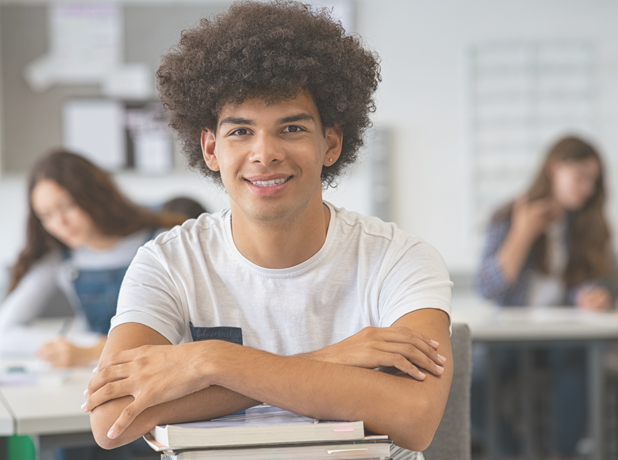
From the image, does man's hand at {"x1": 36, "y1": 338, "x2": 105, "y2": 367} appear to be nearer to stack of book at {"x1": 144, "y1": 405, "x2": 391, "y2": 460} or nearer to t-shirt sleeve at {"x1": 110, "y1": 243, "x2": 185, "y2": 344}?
t-shirt sleeve at {"x1": 110, "y1": 243, "x2": 185, "y2": 344}

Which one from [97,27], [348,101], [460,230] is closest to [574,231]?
[460,230]

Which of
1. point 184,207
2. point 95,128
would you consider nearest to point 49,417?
point 184,207

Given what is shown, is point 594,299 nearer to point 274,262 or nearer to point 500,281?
point 500,281

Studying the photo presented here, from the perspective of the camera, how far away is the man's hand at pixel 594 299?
2.96 m

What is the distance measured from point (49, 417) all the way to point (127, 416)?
21.3 inches

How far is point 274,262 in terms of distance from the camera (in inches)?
51.1

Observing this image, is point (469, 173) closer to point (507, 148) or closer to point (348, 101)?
point (507, 148)

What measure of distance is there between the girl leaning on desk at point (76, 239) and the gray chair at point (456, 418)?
131 centimetres

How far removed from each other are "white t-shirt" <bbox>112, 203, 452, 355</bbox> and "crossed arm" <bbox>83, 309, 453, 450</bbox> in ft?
0.53

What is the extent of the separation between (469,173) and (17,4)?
2.84 m

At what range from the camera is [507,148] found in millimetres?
4391

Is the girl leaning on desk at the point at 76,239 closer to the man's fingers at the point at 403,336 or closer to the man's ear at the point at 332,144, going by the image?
the man's ear at the point at 332,144

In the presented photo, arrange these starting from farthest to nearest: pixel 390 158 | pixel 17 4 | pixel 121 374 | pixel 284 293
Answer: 1. pixel 390 158
2. pixel 17 4
3. pixel 284 293
4. pixel 121 374

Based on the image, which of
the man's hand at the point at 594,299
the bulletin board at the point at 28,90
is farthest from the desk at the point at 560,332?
the bulletin board at the point at 28,90
